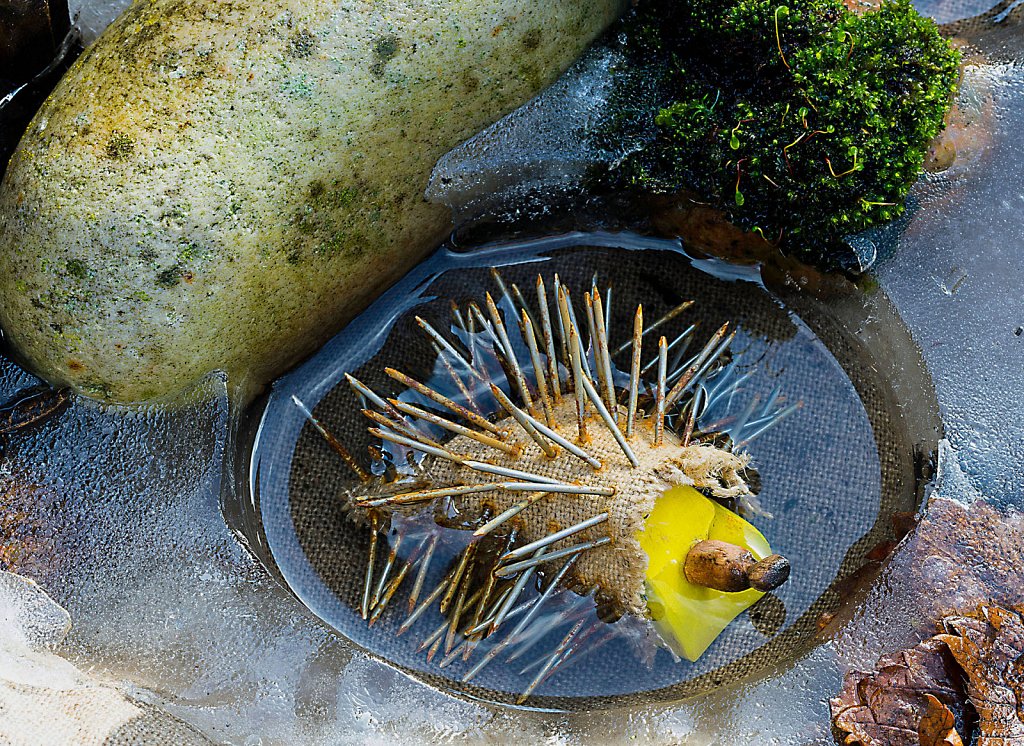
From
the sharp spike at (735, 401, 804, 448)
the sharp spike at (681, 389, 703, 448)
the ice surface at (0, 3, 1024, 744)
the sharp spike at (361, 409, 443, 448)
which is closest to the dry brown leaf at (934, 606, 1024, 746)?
the ice surface at (0, 3, 1024, 744)

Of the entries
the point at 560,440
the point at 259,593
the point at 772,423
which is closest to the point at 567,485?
the point at 560,440

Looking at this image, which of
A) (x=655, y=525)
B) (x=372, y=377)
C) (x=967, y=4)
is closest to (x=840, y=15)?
(x=967, y=4)

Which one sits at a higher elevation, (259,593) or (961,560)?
(259,593)

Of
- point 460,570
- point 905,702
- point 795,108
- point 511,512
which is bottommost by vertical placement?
point 905,702

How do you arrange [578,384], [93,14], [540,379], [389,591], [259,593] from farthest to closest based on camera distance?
1. [93,14]
2. [259,593]
3. [389,591]
4. [540,379]
5. [578,384]

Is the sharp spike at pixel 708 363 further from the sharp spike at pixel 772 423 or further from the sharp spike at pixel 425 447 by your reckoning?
the sharp spike at pixel 425 447

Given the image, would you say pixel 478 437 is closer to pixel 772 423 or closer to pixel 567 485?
pixel 567 485

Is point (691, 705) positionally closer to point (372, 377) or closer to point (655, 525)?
point (655, 525)
